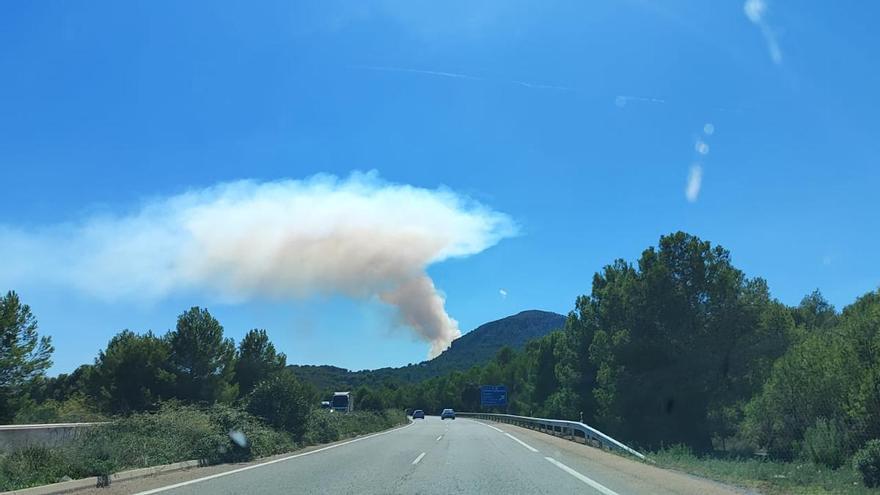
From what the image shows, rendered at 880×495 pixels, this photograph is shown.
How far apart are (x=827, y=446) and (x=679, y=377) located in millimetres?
19158

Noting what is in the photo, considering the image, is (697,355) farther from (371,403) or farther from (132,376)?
(371,403)

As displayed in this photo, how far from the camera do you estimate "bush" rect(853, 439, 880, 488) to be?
1217 cm

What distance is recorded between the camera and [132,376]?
50906 millimetres

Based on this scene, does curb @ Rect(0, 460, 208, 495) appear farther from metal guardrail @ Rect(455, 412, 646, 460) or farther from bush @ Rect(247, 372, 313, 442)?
metal guardrail @ Rect(455, 412, 646, 460)

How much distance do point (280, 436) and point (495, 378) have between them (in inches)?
3880

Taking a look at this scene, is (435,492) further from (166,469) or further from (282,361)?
(282,361)

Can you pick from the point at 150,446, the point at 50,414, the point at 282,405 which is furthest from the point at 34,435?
the point at 50,414

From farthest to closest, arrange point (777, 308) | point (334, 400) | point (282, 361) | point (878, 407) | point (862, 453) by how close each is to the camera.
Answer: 1. point (334, 400)
2. point (282, 361)
3. point (777, 308)
4. point (878, 407)
5. point (862, 453)

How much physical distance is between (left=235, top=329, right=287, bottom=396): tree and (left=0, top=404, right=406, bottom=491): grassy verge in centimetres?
4476

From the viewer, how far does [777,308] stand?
36312 mm

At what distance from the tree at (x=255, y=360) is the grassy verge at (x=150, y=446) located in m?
44.8

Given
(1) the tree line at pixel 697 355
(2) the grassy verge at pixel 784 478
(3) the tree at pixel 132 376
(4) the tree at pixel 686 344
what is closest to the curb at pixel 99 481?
(2) the grassy verge at pixel 784 478

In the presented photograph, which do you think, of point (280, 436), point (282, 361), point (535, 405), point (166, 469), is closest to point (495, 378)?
point (535, 405)

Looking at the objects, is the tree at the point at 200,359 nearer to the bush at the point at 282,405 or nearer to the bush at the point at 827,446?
the bush at the point at 282,405
